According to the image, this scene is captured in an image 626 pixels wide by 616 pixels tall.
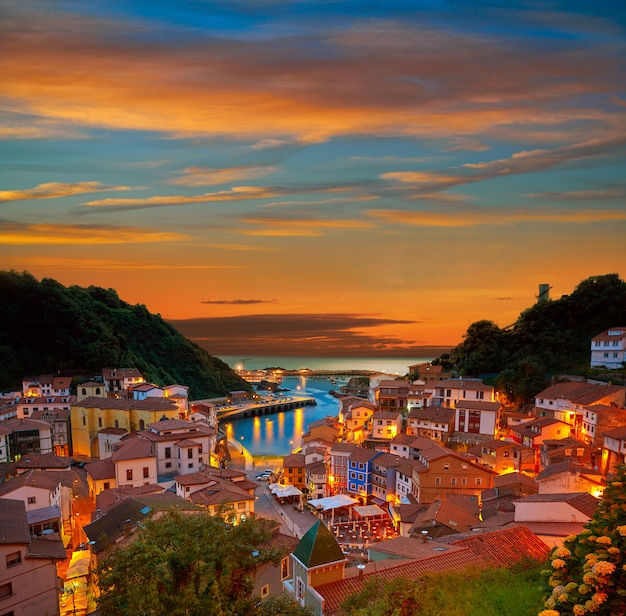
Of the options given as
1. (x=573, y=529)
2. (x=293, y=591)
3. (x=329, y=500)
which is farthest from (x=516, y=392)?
(x=293, y=591)

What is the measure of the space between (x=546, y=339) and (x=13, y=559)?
29.2m

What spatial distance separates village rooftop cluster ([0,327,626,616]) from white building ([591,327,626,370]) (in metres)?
0.07

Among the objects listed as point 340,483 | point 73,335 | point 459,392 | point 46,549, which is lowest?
point 340,483

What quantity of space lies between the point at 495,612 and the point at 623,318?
29.1 meters

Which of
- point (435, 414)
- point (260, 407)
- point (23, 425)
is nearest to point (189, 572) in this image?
point (435, 414)

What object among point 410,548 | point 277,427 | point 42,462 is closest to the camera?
point 410,548

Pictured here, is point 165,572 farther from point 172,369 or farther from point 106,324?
point 172,369

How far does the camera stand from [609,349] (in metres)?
26.6

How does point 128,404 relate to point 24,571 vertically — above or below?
below

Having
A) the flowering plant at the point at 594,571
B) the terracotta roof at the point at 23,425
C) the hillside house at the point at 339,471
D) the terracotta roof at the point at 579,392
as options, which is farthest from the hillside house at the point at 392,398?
the flowering plant at the point at 594,571

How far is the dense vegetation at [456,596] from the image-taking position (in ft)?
16.3

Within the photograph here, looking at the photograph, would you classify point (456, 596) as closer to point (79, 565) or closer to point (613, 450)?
point (79, 565)

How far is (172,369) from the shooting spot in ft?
183

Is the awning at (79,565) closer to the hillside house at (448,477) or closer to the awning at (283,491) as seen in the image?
Result: the awning at (283,491)
